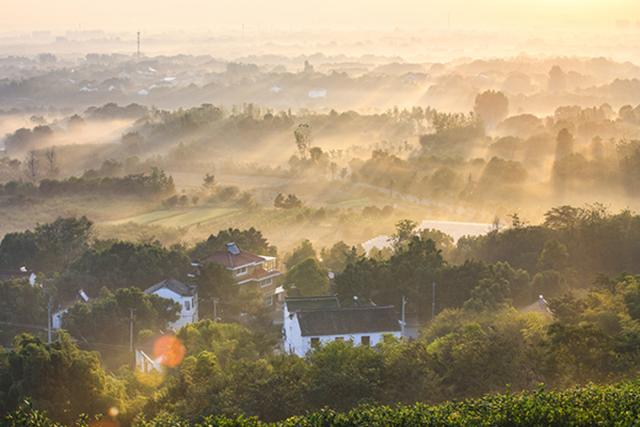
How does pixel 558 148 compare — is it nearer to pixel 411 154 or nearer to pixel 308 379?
pixel 411 154

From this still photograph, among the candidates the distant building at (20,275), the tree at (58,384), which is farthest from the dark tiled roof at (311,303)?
the distant building at (20,275)

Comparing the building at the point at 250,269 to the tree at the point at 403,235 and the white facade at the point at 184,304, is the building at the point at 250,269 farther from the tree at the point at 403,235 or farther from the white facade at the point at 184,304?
the tree at the point at 403,235

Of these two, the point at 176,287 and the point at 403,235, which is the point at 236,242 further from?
the point at 403,235

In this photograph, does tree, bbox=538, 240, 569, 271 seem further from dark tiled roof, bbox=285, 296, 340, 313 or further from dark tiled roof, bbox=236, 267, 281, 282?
dark tiled roof, bbox=236, 267, 281, 282

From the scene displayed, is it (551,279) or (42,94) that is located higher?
(551,279)

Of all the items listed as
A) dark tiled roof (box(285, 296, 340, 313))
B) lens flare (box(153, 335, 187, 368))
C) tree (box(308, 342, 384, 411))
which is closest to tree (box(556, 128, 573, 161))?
dark tiled roof (box(285, 296, 340, 313))

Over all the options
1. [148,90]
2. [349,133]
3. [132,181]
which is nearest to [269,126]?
[349,133]

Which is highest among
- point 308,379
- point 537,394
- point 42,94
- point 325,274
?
point 537,394
